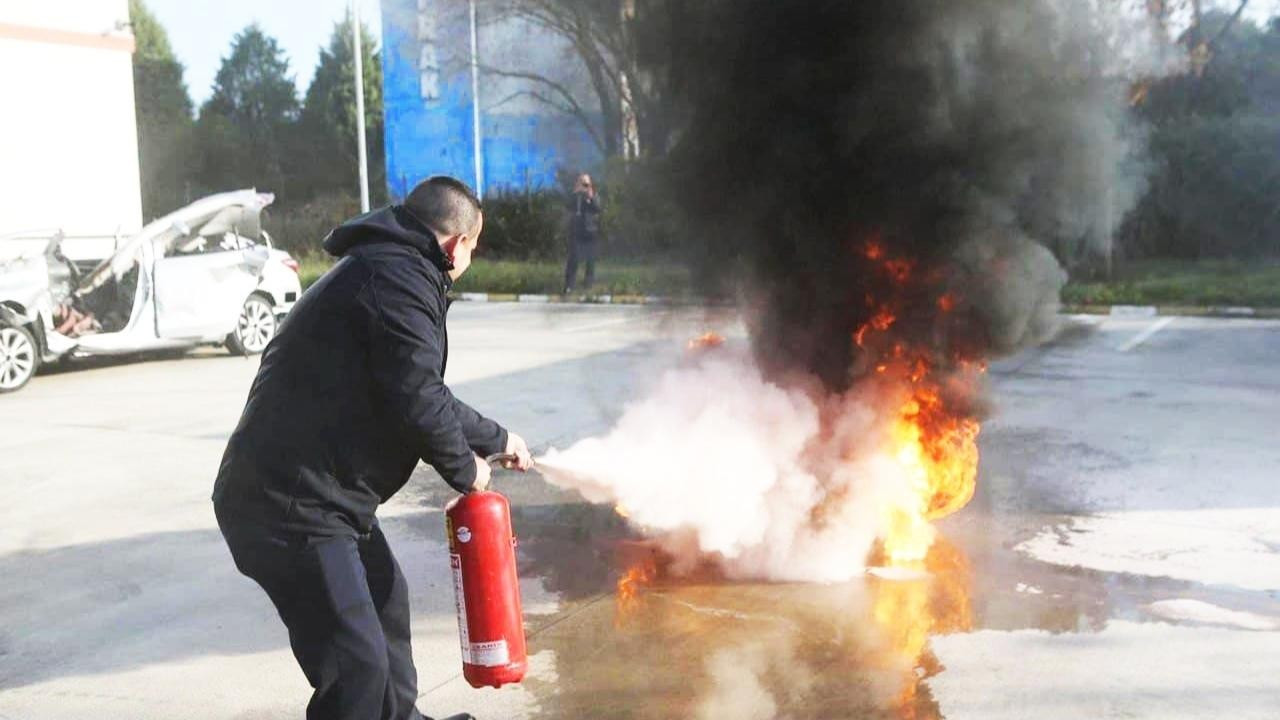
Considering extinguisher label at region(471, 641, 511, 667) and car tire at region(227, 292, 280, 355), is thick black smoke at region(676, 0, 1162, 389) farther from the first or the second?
car tire at region(227, 292, 280, 355)

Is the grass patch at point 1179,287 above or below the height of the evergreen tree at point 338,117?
below

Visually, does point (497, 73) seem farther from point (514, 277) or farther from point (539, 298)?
point (514, 277)

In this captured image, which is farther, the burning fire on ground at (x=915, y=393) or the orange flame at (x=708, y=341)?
the orange flame at (x=708, y=341)

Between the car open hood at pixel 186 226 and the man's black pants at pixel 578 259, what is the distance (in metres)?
6.33

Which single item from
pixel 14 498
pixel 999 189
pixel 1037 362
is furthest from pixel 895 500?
pixel 1037 362

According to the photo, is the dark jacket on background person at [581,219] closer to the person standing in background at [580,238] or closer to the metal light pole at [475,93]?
the person standing in background at [580,238]

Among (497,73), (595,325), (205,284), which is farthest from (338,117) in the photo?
(497,73)

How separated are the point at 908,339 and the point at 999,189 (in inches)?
33.1

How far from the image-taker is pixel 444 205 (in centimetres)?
332

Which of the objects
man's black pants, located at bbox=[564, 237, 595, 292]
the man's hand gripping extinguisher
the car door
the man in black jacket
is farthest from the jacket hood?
man's black pants, located at bbox=[564, 237, 595, 292]

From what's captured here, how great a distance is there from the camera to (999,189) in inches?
221

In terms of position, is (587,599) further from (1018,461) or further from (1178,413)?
(1178,413)

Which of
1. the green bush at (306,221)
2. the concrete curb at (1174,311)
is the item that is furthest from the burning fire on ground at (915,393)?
the green bush at (306,221)

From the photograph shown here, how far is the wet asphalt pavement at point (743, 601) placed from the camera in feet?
13.5
